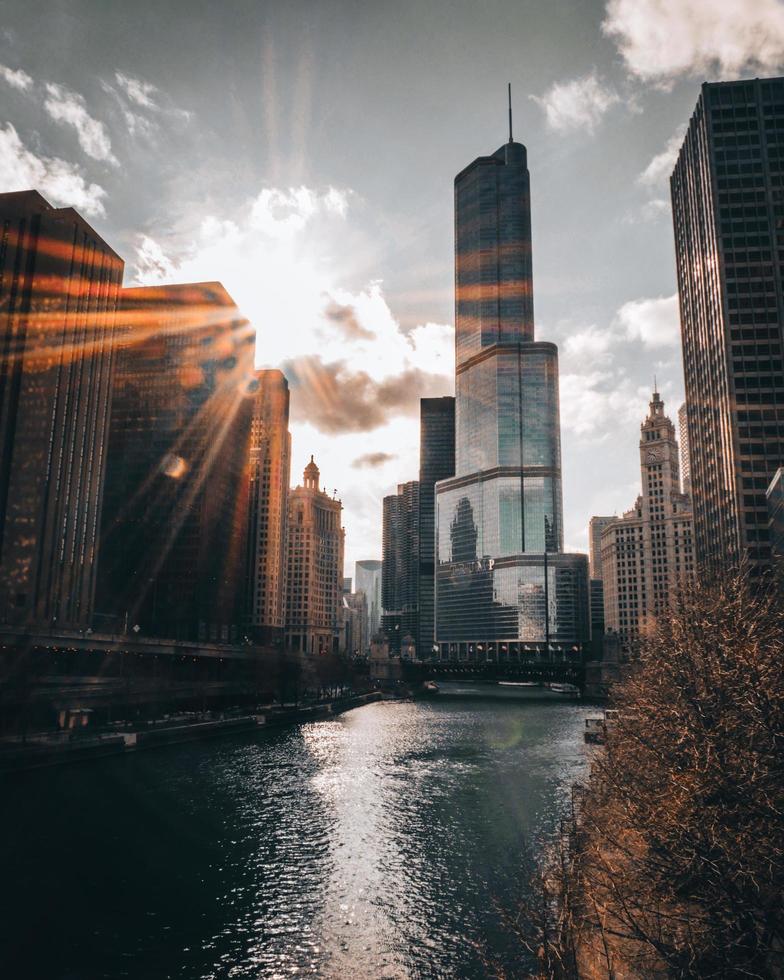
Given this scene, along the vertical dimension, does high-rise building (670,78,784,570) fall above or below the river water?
above

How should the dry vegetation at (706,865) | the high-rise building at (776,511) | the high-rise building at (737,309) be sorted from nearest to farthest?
the dry vegetation at (706,865) → the high-rise building at (776,511) → the high-rise building at (737,309)

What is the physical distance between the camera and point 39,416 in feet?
608

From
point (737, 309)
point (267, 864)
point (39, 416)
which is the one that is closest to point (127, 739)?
point (267, 864)

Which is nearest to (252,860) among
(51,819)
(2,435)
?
(51,819)

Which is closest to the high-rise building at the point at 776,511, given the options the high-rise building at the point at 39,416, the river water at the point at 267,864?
the river water at the point at 267,864

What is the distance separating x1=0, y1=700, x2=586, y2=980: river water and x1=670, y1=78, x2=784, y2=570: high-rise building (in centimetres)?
7315

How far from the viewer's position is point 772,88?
149 metres

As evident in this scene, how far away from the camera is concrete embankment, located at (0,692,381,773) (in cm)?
6938

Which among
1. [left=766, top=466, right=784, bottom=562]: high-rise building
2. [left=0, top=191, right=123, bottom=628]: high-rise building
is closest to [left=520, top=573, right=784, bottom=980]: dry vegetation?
[left=766, top=466, right=784, bottom=562]: high-rise building

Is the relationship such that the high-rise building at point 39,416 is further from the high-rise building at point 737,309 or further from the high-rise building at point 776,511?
the high-rise building at point 776,511

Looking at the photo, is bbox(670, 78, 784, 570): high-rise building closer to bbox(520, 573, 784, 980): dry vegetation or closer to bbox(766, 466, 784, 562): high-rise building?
bbox(766, 466, 784, 562): high-rise building

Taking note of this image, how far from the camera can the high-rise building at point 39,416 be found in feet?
584

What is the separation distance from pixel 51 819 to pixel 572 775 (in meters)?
51.1

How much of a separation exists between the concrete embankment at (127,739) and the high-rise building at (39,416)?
79754mm
